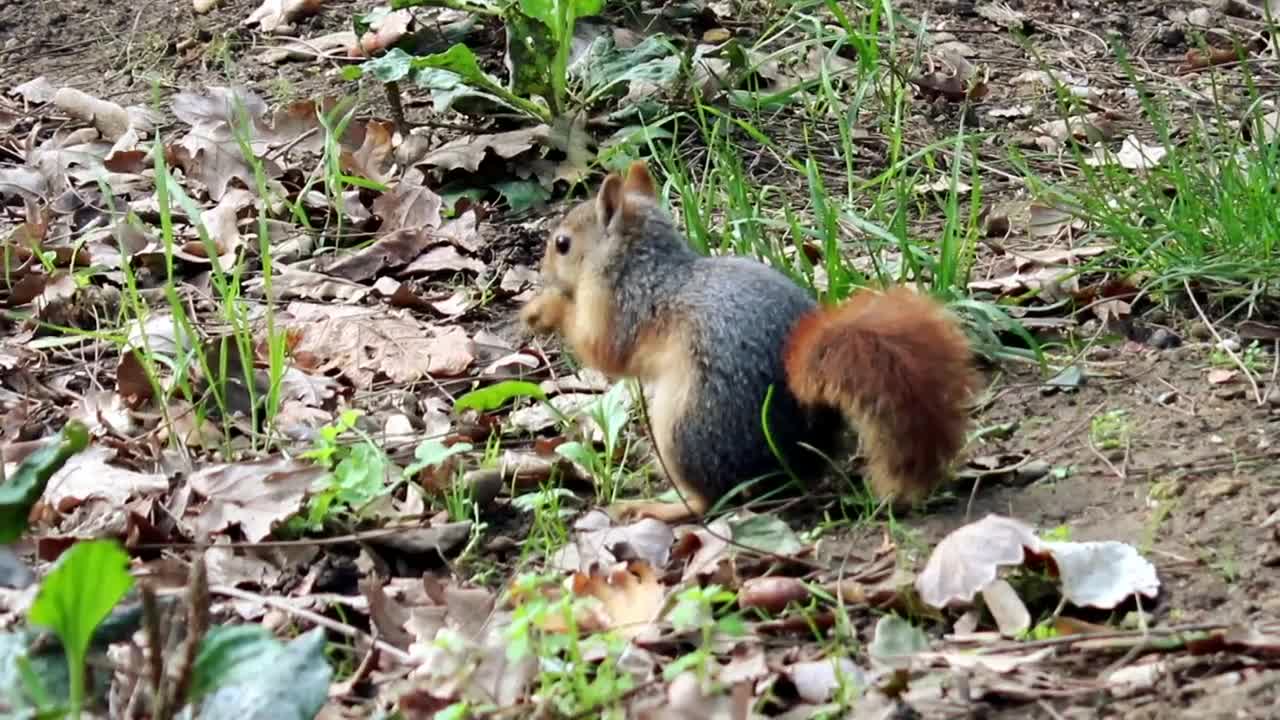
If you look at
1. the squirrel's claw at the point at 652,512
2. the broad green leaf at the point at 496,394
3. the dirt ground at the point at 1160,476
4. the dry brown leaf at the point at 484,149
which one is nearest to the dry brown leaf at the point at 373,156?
the dry brown leaf at the point at 484,149

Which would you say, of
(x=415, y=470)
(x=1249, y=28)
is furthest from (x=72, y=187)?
(x=1249, y=28)

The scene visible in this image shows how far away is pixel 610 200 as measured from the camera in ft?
11.4

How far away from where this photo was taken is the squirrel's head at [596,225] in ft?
11.4

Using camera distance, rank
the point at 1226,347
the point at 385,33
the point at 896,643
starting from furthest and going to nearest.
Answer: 1. the point at 385,33
2. the point at 1226,347
3. the point at 896,643

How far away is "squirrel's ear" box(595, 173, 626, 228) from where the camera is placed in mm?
3461

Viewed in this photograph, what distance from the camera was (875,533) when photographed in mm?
2904

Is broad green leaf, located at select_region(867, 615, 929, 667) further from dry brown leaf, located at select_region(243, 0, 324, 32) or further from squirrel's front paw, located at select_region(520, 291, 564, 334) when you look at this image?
dry brown leaf, located at select_region(243, 0, 324, 32)

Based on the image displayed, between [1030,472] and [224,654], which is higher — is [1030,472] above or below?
below

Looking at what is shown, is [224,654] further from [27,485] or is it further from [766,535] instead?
[766,535]

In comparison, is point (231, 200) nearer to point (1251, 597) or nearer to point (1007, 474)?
point (1007, 474)

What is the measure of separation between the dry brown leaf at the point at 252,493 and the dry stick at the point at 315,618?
17cm

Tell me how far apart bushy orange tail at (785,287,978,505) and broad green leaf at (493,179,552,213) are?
1.82m

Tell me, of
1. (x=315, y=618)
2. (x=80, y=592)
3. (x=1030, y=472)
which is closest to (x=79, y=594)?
(x=80, y=592)

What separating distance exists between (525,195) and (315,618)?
214 centimetres
